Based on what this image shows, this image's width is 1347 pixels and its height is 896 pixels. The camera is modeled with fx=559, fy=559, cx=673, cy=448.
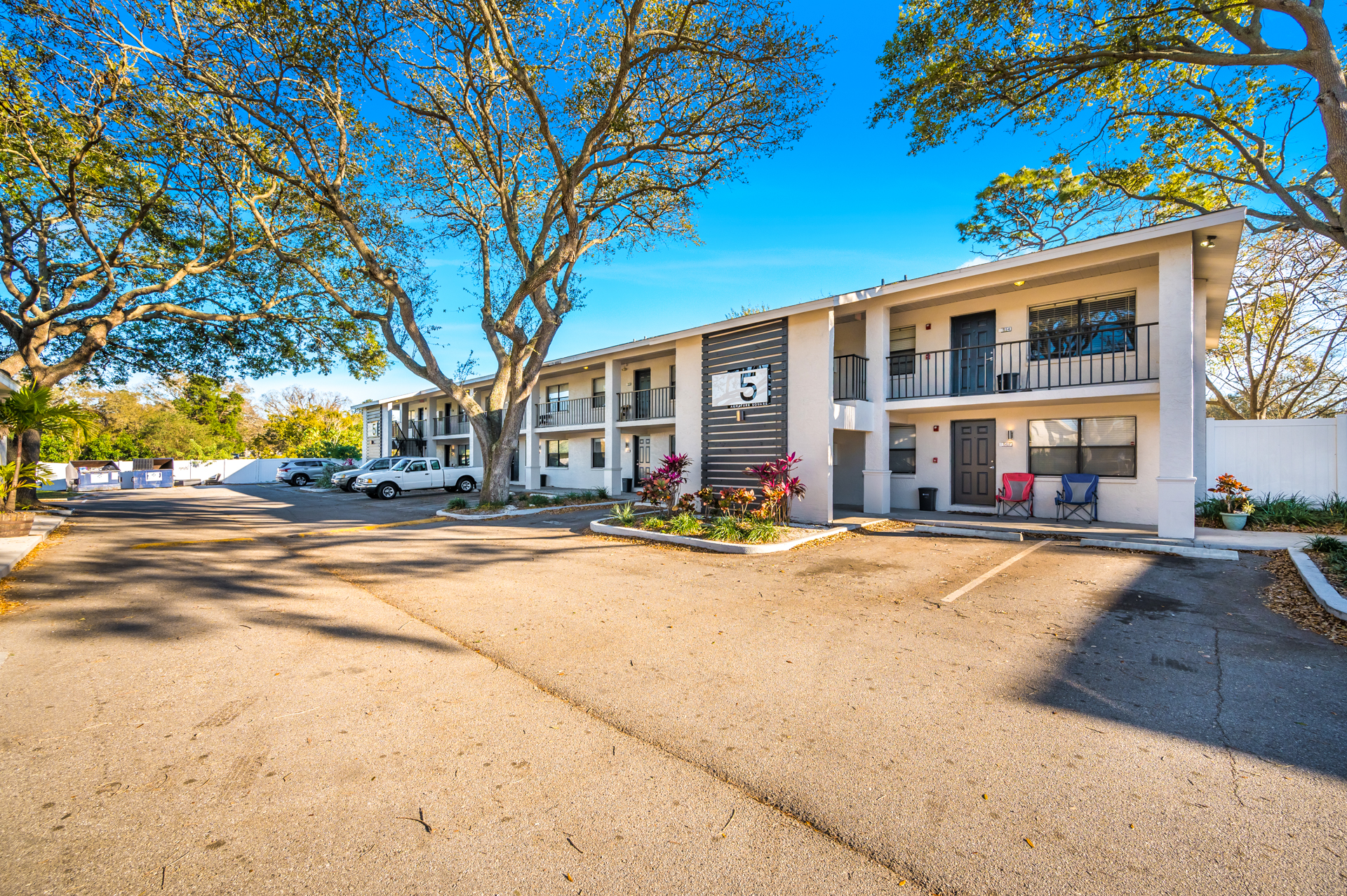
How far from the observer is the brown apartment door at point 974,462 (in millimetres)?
13258

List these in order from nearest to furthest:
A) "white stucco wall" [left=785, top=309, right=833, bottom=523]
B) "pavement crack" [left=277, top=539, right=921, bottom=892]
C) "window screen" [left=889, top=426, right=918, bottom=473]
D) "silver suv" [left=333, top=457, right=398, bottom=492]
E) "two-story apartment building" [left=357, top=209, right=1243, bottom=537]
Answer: "pavement crack" [left=277, top=539, right=921, bottom=892] < "two-story apartment building" [left=357, top=209, right=1243, bottom=537] < "white stucco wall" [left=785, top=309, right=833, bottom=523] < "window screen" [left=889, top=426, right=918, bottom=473] < "silver suv" [left=333, top=457, right=398, bottom=492]

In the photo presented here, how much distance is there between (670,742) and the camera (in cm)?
323

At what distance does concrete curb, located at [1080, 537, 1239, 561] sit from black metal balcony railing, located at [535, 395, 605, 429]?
1659 cm

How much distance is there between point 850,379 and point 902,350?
178 centimetres

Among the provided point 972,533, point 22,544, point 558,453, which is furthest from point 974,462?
point 22,544

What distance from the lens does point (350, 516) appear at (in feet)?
50.1

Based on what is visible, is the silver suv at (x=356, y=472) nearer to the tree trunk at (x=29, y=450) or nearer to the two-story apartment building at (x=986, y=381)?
the tree trunk at (x=29, y=450)

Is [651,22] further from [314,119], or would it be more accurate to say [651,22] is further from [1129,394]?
[1129,394]

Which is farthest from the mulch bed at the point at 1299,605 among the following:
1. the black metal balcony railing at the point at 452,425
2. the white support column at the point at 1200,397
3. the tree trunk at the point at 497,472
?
the black metal balcony railing at the point at 452,425

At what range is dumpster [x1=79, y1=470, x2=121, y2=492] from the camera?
29.6m

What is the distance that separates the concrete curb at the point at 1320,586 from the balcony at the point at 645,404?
1500 centimetres

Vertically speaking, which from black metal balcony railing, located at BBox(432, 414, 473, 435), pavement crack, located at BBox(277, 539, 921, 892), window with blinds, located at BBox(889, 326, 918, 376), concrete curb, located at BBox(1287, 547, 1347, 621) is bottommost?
pavement crack, located at BBox(277, 539, 921, 892)

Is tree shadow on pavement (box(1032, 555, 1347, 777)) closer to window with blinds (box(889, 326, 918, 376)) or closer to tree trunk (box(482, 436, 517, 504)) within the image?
window with blinds (box(889, 326, 918, 376))

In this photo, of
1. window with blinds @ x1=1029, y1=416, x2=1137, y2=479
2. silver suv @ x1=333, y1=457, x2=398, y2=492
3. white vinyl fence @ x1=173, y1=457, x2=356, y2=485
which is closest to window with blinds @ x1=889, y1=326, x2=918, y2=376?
window with blinds @ x1=1029, y1=416, x2=1137, y2=479
